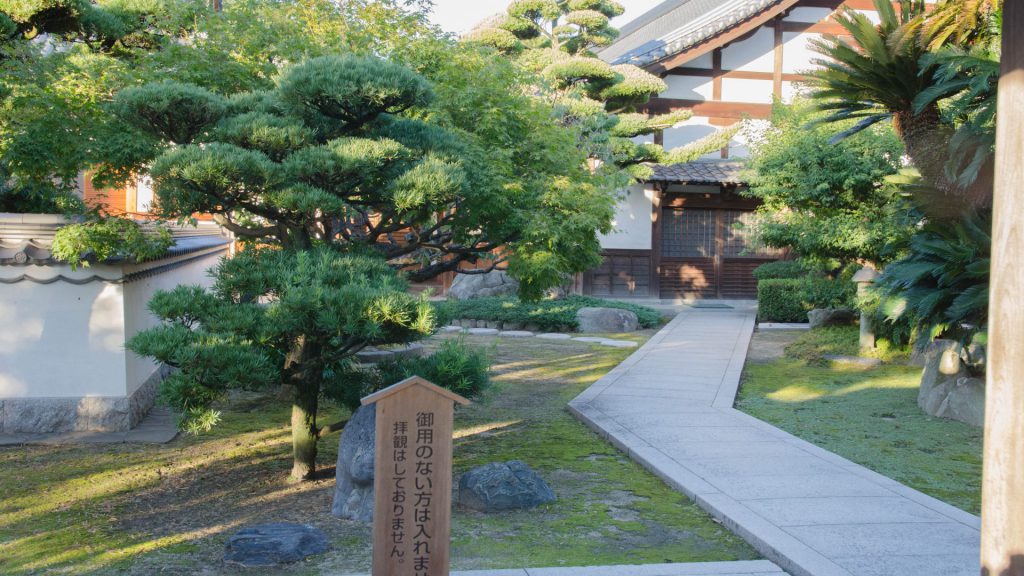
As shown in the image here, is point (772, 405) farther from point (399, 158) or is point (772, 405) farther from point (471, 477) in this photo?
point (399, 158)

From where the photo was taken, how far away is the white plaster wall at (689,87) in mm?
23406

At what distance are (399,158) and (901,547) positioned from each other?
15.6 ft

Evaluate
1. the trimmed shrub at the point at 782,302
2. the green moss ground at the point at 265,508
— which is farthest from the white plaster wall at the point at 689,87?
the green moss ground at the point at 265,508

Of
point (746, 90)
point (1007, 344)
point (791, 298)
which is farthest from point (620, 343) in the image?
point (1007, 344)

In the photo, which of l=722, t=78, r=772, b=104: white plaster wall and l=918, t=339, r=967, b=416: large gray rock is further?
l=722, t=78, r=772, b=104: white plaster wall

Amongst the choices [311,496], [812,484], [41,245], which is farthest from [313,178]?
[812,484]

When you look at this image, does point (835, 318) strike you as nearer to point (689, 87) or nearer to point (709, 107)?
point (709, 107)

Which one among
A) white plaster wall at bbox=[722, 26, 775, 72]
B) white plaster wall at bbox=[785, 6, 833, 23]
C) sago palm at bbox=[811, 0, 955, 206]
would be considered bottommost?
sago palm at bbox=[811, 0, 955, 206]

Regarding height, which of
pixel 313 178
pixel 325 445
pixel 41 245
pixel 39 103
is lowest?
pixel 325 445

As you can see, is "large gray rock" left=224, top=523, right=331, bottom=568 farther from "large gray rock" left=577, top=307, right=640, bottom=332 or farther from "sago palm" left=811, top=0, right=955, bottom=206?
"large gray rock" left=577, top=307, right=640, bottom=332

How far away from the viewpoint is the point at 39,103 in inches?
303

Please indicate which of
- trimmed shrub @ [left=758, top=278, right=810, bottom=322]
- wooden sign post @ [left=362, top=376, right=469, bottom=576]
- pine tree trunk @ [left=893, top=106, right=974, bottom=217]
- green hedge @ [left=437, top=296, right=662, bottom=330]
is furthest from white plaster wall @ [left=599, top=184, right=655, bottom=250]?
wooden sign post @ [left=362, top=376, right=469, bottom=576]

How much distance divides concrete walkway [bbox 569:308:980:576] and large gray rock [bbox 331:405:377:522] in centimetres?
252

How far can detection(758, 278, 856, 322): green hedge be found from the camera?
754 inches
